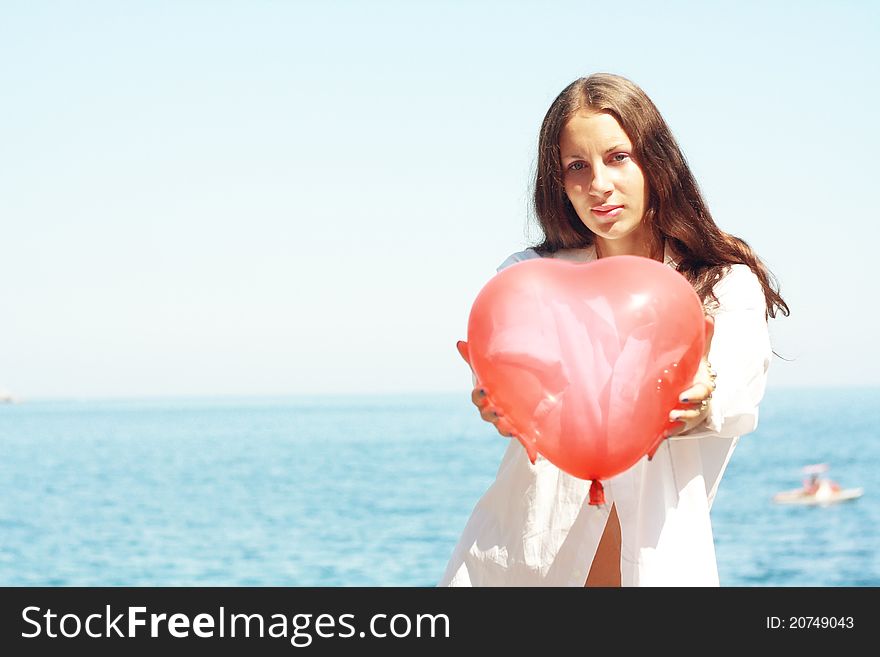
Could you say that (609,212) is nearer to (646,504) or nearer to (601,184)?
(601,184)

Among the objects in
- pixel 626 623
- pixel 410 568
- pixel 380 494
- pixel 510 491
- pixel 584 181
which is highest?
pixel 380 494

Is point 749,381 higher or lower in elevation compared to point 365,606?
higher

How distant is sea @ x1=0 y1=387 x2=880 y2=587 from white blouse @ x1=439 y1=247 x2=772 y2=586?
1693cm

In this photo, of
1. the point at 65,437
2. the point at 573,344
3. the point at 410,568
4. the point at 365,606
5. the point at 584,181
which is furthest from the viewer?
the point at 65,437

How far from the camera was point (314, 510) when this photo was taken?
31703 millimetres

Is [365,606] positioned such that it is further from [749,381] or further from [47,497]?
[47,497]

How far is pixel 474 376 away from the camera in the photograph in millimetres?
1957

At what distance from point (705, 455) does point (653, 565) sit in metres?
0.24

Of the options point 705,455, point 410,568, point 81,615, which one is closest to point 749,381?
point 705,455

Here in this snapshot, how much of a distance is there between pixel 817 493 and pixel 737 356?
2978 centimetres

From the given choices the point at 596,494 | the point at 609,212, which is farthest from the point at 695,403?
the point at 609,212

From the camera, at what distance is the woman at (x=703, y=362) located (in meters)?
1.92

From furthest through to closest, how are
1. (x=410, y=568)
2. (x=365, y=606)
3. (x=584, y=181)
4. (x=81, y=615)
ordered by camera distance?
1. (x=410, y=568)
2. (x=81, y=615)
3. (x=365, y=606)
4. (x=584, y=181)

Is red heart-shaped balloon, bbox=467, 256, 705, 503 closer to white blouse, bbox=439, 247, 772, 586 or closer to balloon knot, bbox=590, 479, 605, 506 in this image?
balloon knot, bbox=590, 479, 605, 506
